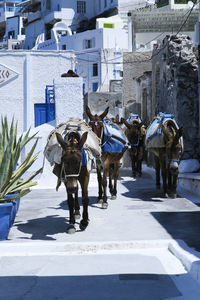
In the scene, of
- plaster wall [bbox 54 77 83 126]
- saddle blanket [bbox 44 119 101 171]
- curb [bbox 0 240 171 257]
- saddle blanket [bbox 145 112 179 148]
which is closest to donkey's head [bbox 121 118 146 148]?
plaster wall [bbox 54 77 83 126]

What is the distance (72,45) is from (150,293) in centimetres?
5807

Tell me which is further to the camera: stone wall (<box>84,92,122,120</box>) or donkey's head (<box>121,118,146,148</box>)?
stone wall (<box>84,92,122,120</box>)

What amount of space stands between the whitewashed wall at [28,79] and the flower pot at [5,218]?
16.7 m

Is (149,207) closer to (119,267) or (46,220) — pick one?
(46,220)

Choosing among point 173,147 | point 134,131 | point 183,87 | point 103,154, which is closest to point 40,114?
point 134,131

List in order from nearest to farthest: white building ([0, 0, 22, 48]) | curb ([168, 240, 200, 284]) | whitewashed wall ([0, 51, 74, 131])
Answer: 1. curb ([168, 240, 200, 284])
2. whitewashed wall ([0, 51, 74, 131])
3. white building ([0, 0, 22, 48])

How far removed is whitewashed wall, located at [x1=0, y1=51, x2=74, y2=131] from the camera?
2339 centimetres

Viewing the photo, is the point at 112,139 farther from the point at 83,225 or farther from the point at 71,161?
the point at 71,161

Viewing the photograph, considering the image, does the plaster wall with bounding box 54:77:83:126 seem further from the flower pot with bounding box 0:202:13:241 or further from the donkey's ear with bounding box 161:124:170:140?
the flower pot with bounding box 0:202:13:241

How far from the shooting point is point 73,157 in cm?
690

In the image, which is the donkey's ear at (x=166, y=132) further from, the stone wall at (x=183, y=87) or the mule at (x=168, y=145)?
the stone wall at (x=183, y=87)

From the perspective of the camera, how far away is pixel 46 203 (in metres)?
10.9

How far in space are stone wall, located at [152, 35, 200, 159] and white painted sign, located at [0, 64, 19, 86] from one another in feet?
29.4

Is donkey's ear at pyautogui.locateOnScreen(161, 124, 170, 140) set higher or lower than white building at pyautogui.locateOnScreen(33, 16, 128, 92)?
lower
